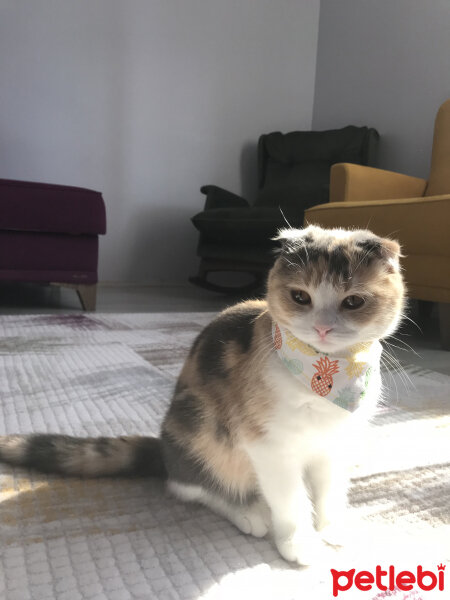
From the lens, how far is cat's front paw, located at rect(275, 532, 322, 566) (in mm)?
704

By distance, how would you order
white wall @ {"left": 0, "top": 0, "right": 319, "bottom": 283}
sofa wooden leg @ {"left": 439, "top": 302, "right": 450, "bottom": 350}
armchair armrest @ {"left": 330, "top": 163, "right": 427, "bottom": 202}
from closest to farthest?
1. sofa wooden leg @ {"left": 439, "top": 302, "right": 450, "bottom": 350}
2. armchair armrest @ {"left": 330, "top": 163, "right": 427, "bottom": 202}
3. white wall @ {"left": 0, "top": 0, "right": 319, "bottom": 283}

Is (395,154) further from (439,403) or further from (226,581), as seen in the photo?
(226,581)

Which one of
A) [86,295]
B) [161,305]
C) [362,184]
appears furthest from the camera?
[161,305]

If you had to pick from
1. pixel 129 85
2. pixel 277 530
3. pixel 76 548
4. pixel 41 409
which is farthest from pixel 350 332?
pixel 129 85

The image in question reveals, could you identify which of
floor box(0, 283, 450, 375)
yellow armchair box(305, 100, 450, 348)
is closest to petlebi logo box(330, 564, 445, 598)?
floor box(0, 283, 450, 375)

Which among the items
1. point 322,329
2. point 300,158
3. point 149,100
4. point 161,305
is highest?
point 149,100

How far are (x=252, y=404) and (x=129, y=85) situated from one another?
12.4 ft

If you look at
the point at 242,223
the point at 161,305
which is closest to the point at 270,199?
the point at 242,223

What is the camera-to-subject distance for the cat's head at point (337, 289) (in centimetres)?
69

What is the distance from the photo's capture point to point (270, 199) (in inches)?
148

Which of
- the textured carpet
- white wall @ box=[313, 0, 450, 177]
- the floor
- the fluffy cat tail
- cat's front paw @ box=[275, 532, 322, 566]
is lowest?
the floor

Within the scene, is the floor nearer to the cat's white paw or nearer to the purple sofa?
the purple sofa

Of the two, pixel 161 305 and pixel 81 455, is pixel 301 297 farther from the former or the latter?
pixel 161 305

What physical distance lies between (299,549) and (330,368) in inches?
10.1
